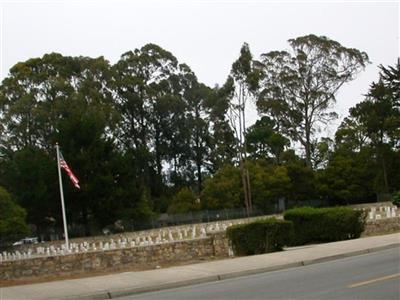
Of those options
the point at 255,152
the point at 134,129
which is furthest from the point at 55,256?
the point at 255,152

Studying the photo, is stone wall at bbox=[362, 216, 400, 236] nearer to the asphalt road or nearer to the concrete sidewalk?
the concrete sidewalk

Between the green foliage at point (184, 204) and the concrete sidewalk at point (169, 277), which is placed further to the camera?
the green foliage at point (184, 204)

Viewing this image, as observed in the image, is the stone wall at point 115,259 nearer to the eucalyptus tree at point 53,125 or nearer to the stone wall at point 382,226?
the stone wall at point 382,226

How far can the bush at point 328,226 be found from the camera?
2417 centimetres

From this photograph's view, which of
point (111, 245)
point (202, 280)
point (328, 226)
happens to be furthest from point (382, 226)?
point (202, 280)

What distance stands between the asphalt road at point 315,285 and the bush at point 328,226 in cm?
825

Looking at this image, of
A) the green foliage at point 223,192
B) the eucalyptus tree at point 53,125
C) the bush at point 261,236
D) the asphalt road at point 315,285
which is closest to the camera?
the asphalt road at point 315,285

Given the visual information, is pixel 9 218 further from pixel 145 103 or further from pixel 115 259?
pixel 145 103

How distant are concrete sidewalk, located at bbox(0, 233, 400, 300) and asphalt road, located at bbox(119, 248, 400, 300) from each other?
1.78 feet

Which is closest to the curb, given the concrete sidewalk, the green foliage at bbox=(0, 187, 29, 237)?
the concrete sidewalk

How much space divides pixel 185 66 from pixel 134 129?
10765 millimetres

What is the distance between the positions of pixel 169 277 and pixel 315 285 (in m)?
4.41

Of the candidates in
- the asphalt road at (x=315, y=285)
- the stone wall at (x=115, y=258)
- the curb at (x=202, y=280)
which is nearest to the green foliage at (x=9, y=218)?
the stone wall at (x=115, y=258)

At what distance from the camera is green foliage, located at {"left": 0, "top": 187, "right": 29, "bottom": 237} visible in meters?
42.3
